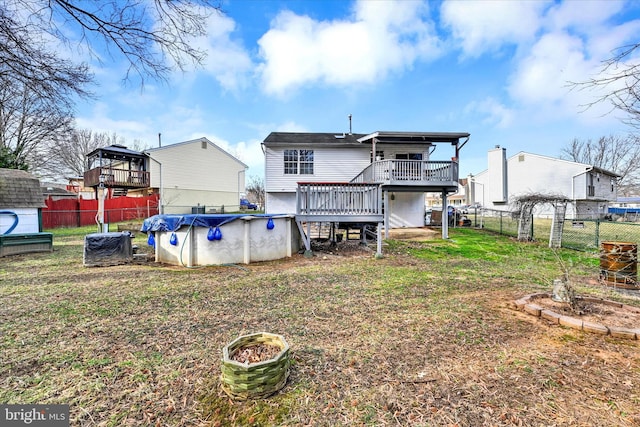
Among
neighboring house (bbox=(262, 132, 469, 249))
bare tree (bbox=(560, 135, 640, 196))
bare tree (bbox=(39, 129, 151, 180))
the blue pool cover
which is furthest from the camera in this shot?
bare tree (bbox=(560, 135, 640, 196))

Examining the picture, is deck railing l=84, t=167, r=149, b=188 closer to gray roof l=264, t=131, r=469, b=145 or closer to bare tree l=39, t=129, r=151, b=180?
gray roof l=264, t=131, r=469, b=145

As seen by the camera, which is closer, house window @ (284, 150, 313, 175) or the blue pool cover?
the blue pool cover

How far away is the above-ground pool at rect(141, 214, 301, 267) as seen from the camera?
7.45 meters

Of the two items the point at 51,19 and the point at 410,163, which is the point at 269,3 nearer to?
the point at 51,19

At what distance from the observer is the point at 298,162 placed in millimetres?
16000

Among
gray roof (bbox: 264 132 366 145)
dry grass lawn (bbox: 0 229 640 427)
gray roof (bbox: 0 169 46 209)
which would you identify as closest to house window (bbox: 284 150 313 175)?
gray roof (bbox: 264 132 366 145)

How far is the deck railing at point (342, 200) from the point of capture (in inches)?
345

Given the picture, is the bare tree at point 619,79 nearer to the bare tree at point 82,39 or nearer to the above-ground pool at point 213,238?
the bare tree at point 82,39

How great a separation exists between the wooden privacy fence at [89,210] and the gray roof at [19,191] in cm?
423

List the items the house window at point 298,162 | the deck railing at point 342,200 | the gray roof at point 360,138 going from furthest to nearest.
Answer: the house window at point 298,162, the gray roof at point 360,138, the deck railing at point 342,200

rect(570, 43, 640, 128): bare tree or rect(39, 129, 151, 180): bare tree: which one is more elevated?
rect(39, 129, 151, 180): bare tree

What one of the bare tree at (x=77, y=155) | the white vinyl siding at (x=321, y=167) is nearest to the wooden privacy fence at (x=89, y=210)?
the white vinyl siding at (x=321, y=167)

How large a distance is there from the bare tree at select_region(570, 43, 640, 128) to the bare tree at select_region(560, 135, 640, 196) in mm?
45476

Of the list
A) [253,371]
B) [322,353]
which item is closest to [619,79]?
[322,353]
